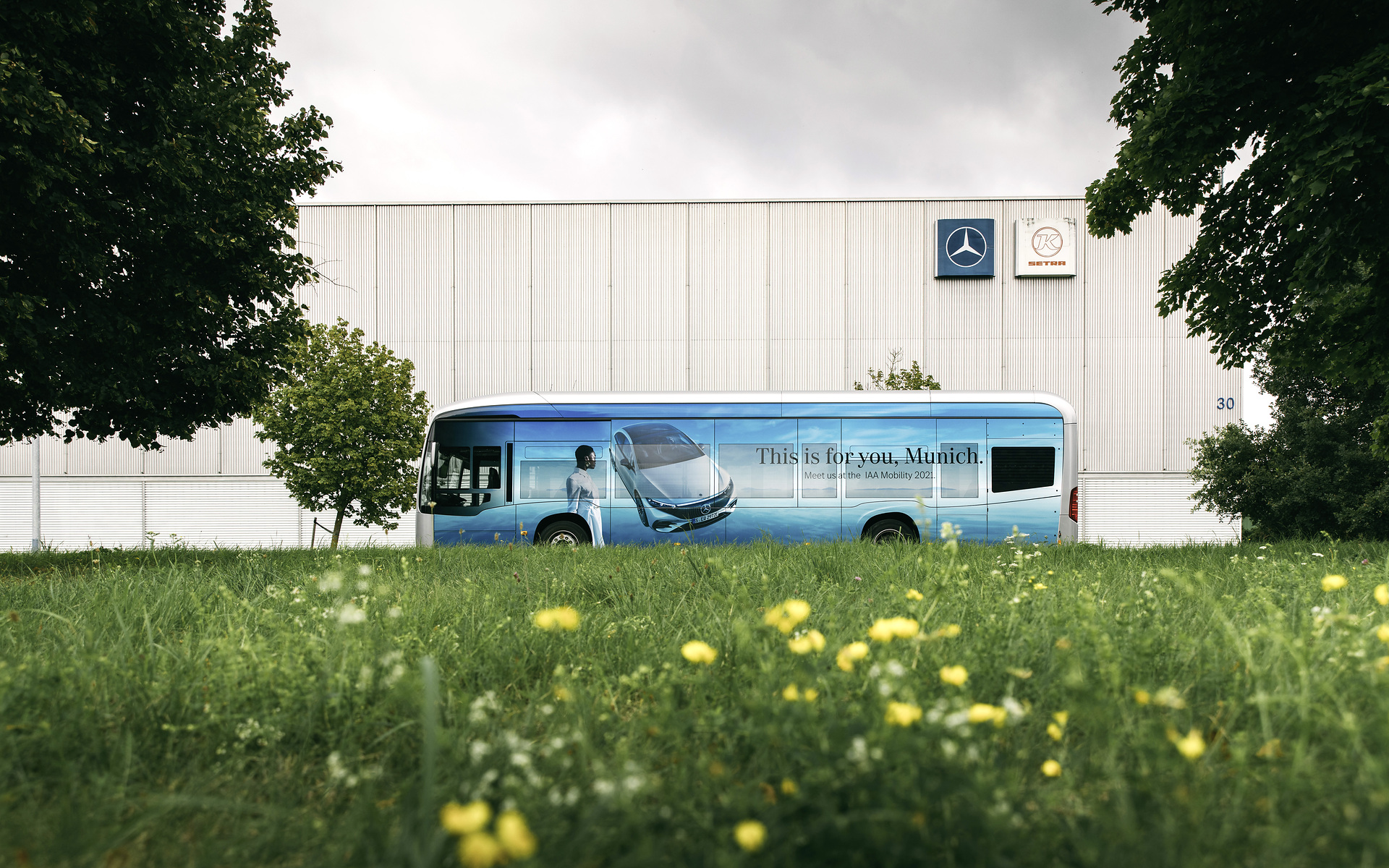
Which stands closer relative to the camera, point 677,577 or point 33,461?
point 677,577

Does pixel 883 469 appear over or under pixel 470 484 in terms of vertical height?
over

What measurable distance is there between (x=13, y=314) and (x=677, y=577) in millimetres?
7340

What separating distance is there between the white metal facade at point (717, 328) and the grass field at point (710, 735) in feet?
73.2

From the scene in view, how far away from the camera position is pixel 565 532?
38.1ft

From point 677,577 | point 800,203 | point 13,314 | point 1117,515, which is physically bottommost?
point 1117,515

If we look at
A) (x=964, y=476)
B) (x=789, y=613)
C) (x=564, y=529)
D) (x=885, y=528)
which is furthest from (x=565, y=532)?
(x=789, y=613)

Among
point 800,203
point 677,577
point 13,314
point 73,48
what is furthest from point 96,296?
point 800,203

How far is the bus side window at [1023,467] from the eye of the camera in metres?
11.5

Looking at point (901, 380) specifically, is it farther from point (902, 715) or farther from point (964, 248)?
point (902, 715)

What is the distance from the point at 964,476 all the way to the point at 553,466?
734cm

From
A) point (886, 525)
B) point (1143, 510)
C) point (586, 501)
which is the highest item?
point (586, 501)

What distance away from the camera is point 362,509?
55.4ft

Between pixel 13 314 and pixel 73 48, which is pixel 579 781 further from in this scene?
pixel 73 48

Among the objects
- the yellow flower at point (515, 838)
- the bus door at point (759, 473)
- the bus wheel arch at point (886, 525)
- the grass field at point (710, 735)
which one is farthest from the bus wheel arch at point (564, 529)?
the yellow flower at point (515, 838)
